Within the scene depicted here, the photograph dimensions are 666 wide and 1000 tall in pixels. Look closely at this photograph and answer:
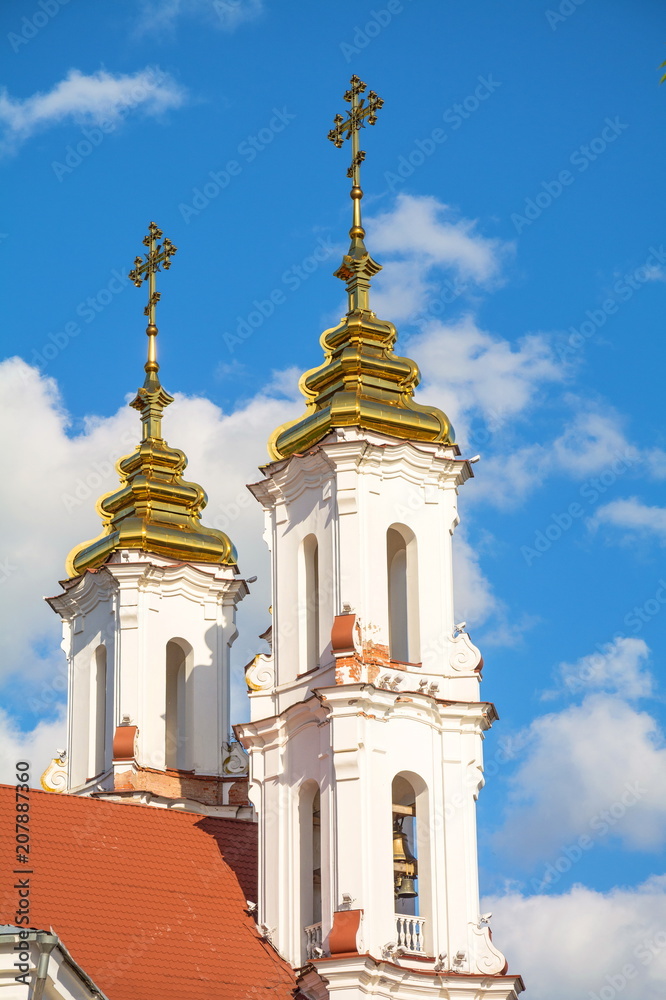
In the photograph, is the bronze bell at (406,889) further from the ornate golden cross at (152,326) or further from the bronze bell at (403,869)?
the ornate golden cross at (152,326)

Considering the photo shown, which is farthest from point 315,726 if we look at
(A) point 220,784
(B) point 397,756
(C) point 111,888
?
(A) point 220,784

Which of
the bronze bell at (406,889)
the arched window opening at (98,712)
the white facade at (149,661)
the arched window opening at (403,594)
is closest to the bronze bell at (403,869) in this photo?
the bronze bell at (406,889)

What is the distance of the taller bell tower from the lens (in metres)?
28.4

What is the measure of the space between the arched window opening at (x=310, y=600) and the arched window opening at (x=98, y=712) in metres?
5.83

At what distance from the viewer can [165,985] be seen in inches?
1088

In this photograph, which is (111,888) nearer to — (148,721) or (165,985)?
(165,985)

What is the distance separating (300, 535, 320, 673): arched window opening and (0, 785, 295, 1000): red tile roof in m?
2.80

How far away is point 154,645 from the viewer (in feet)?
116

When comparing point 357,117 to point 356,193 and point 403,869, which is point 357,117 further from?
point 403,869

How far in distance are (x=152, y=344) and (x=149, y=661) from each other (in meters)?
6.22

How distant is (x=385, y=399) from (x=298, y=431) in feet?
4.26

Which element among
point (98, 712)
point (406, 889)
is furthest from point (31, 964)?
point (98, 712)

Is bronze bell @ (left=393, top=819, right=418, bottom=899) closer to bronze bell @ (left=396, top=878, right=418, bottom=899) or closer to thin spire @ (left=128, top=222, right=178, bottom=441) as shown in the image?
bronze bell @ (left=396, top=878, right=418, bottom=899)

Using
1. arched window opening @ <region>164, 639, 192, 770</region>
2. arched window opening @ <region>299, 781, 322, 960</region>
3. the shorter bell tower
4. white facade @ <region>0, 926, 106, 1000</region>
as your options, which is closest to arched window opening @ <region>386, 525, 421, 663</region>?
arched window opening @ <region>299, 781, 322, 960</region>
